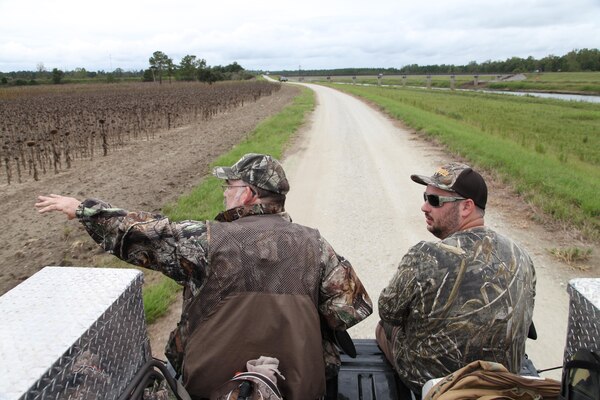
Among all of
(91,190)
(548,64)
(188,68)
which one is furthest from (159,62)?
(548,64)

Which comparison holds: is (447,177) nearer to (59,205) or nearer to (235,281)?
(235,281)

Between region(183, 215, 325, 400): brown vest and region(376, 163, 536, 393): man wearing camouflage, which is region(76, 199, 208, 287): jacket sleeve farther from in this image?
region(376, 163, 536, 393): man wearing camouflage

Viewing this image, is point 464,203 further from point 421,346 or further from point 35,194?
point 35,194

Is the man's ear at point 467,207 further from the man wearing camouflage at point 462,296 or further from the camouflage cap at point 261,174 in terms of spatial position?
the camouflage cap at point 261,174

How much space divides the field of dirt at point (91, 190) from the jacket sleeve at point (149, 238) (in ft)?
13.5

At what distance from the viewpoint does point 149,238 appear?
2.07 metres

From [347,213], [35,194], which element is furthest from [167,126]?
[347,213]

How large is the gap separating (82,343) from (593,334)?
2.07m

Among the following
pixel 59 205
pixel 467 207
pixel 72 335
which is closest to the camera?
pixel 72 335

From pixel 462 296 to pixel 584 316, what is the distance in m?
0.52

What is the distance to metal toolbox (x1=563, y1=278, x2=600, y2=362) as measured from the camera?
1975 millimetres

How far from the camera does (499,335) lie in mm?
2205

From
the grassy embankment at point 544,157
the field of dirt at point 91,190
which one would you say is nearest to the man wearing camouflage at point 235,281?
the field of dirt at point 91,190

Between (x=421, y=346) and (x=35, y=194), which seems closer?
(x=421, y=346)
